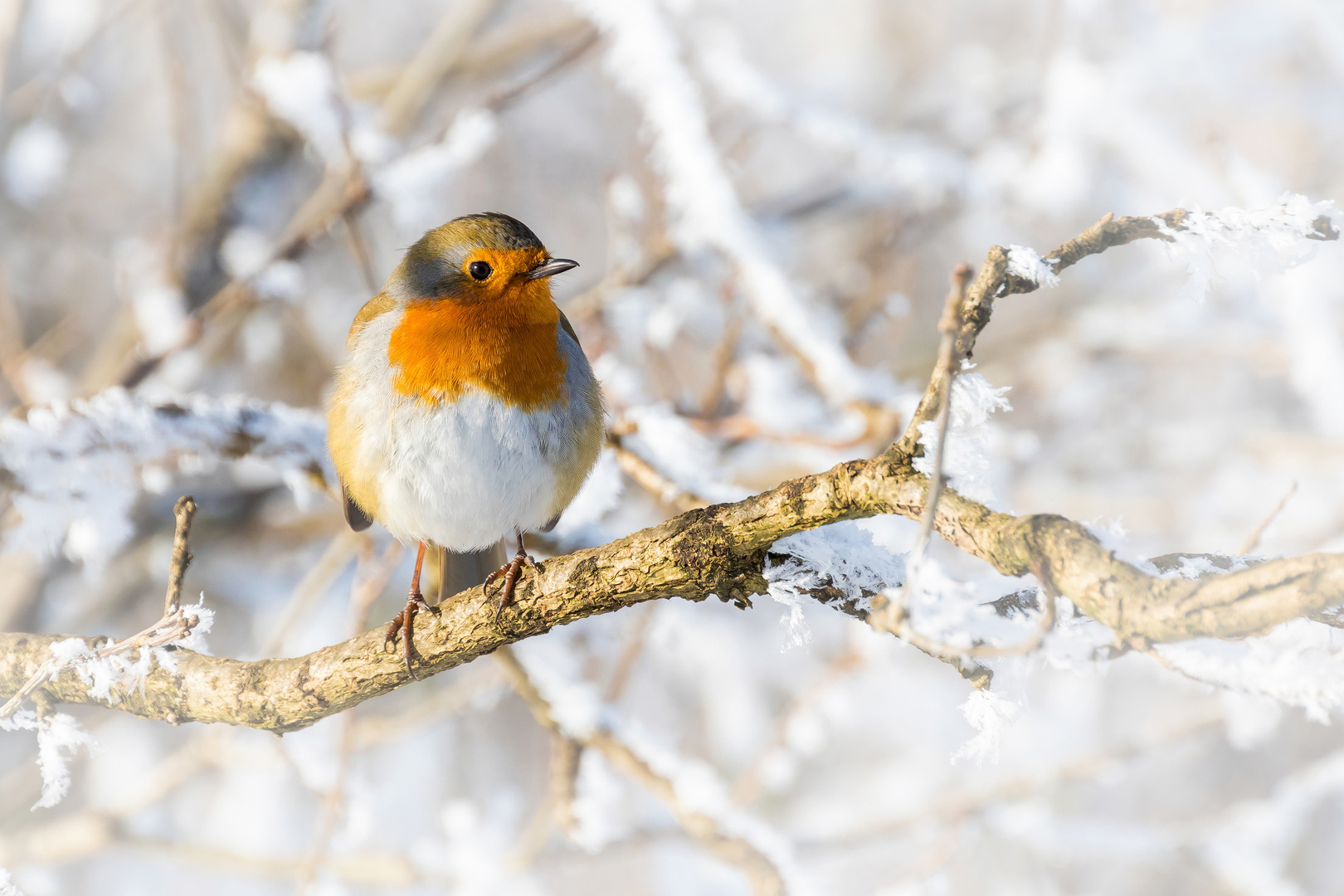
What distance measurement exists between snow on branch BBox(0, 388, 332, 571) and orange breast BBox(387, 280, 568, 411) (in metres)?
0.52

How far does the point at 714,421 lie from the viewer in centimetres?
362

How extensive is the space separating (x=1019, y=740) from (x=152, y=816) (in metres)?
5.04

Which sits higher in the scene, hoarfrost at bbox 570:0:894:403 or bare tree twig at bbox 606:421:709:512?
hoarfrost at bbox 570:0:894:403

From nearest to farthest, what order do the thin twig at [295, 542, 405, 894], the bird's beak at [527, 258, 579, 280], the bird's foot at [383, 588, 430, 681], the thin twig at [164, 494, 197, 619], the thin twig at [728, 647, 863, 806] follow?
the thin twig at [164, 494, 197, 619] < the bird's foot at [383, 588, 430, 681] < the bird's beak at [527, 258, 579, 280] < the thin twig at [295, 542, 405, 894] < the thin twig at [728, 647, 863, 806]

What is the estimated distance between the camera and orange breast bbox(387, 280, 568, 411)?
7.43 ft

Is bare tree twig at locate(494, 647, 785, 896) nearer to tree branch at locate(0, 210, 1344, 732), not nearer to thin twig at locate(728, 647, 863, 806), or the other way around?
tree branch at locate(0, 210, 1344, 732)

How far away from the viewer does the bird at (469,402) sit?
88.8 inches

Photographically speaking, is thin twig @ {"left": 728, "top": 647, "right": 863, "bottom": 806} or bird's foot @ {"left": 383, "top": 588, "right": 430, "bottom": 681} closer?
bird's foot @ {"left": 383, "top": 588, "right": 430, "bottom": 681}

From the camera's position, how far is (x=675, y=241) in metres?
3.72

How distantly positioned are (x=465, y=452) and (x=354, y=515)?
0.61 meters

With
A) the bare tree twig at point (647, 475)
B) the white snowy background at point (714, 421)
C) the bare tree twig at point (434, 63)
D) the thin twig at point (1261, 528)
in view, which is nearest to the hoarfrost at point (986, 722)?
the white snowy background at point (714, 421)

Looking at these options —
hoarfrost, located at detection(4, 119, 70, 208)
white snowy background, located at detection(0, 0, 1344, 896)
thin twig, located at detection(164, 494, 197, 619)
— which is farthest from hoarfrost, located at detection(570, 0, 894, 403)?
hoarfrost, located at detection(4, 119, 70, 208)

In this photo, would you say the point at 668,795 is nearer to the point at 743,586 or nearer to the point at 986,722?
the point at 743,586

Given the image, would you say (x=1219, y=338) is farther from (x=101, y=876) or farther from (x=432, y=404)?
(x=101, y=876)
